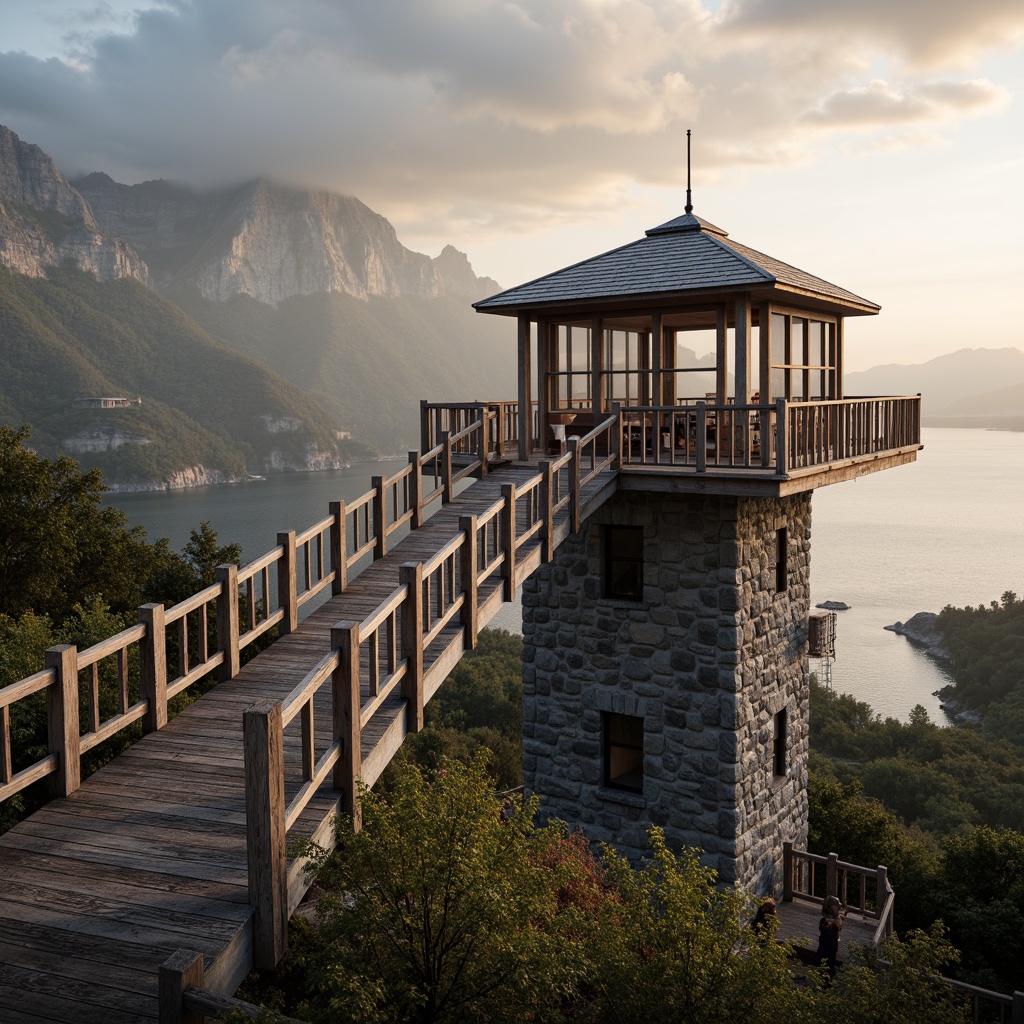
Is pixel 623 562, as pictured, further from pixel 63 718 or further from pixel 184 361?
pixel 184 361

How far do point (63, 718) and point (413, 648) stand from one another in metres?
2.71


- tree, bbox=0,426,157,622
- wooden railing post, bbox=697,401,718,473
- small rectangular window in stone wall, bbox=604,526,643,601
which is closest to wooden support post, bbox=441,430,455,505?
small rectangular window in stone wall, bbox=604,526,643,601

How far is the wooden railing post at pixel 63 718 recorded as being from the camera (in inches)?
265

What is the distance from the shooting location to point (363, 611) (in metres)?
9.94

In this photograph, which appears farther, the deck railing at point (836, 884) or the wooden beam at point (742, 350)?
the deck railing at point (836, 884)

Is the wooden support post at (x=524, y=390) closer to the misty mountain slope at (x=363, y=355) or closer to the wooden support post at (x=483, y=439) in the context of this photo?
the wooden support post at (x=483, y=439)

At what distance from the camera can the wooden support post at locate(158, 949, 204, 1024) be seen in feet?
14.9

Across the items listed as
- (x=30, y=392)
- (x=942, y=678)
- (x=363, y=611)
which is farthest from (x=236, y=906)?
(x=30, y=392)

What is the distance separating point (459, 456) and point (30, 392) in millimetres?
80052

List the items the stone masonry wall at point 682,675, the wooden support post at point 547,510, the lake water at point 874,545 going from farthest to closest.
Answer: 1. the lake water at point 874,545
2. the stone masonry wall at point 682,675
3. the wooden support post at point 547,510

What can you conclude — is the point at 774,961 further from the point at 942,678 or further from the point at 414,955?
the point at 942,678

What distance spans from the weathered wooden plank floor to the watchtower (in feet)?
18.5

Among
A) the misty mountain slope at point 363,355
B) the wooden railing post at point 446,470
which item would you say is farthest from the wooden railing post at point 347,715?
the misty mountain slope at point 363,355

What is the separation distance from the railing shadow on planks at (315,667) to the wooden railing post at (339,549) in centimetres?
2
